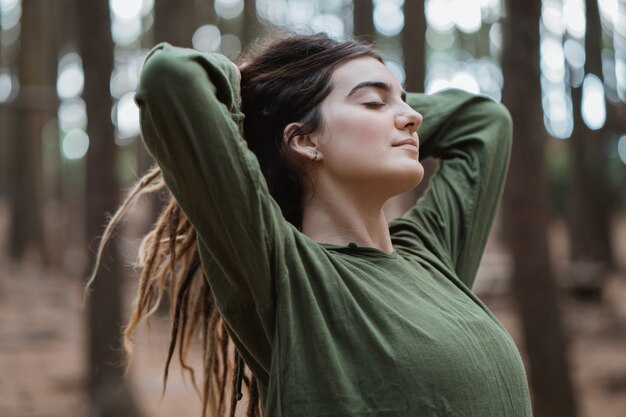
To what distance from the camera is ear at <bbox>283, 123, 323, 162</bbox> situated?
186cm

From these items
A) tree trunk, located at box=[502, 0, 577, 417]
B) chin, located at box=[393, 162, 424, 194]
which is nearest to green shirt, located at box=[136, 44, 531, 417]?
chin, located at box=[393, 162, 424, 194]

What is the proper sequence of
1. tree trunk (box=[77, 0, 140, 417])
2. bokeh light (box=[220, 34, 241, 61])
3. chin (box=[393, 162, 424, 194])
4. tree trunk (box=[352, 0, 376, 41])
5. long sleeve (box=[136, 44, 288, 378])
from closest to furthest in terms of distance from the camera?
1. long sleeve (box=[136, 44, 288, 378])
2. chin (box=[393, 162, 424, 194])
3. tree trunk (box=[77, 0, 140, 417])
4. tree trunk (box=[352, 0, 376, 41])
5. bokeh light (box=[220, 34, 241, 61])

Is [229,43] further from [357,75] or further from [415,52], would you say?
[357,75]

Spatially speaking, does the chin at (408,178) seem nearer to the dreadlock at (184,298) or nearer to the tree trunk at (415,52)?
the dreadlock at (184,298)

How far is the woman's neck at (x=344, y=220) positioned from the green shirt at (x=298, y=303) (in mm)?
83

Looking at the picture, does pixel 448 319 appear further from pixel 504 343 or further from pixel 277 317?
pixel 277 317

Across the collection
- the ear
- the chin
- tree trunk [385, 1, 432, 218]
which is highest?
tree trunk [385, 1, 432, 218]

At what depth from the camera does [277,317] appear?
1.56 meters

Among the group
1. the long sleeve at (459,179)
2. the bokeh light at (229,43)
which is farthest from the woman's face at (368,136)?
the bokeh light at (229,43)

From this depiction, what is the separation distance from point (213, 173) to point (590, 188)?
38.2 ft

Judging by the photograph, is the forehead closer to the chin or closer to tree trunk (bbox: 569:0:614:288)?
the chin

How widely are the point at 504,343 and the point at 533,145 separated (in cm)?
402

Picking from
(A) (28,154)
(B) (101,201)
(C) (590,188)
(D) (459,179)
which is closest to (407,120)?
(D) (459,179)

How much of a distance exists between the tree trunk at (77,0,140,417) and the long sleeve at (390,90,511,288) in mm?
4015
